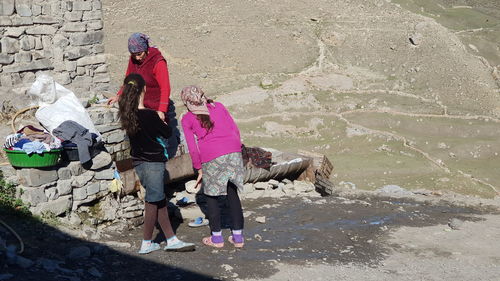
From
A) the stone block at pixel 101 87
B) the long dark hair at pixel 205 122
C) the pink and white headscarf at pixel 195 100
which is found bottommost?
the stone block at pixel 101 87

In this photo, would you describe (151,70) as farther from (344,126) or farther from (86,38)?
(344,126)

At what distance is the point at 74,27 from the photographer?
10328 mm

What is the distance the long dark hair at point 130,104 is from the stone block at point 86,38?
183 inches

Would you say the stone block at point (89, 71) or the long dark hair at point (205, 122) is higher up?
the long dark hair at point (205, 122)

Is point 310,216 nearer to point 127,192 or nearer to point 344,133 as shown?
point 127,192

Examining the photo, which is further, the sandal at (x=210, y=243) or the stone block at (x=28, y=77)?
the stone block at (x=28, y=77)

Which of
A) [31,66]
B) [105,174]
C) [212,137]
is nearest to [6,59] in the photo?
[31,66]

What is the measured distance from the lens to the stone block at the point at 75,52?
1027 centimetres

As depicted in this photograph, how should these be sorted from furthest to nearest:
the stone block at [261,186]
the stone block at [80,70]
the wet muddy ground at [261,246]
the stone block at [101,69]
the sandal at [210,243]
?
the stone block at [101,69] < the stone block at [80,70] < the stone block at [261,186] < the sandal at [210,243] < the wet muddy ground at [261,246]

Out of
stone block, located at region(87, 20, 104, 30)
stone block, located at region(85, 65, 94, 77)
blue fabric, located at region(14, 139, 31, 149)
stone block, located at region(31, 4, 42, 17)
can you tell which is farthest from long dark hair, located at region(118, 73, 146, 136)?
stone block, located at region(87, 20, 104, 30)

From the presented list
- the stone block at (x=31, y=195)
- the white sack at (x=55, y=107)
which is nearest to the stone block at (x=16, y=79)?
the white sack at (x=55, y=107)

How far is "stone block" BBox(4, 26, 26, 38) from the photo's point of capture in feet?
31.7

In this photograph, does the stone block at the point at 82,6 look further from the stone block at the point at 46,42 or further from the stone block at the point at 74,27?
the stone block at the point at 46,42

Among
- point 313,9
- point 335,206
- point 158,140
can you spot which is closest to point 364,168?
point 335,206
